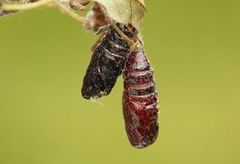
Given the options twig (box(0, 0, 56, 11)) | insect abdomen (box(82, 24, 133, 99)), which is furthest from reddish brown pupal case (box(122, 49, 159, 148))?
twig (box(0, 0, 56, 11))

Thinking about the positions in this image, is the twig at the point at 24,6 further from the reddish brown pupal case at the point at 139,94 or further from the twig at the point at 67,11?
the reddish brown pupal case at the point at 139,94

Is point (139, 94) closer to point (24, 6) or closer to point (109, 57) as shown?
point (109, 57)

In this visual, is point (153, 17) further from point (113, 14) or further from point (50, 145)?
point (113, 14)

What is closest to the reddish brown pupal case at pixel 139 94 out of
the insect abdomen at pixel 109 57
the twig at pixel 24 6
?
the insect abdomen at pixel 109 57

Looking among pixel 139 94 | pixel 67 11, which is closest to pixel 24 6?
pixel 67 11

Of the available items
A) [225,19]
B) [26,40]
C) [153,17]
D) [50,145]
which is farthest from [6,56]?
[225,19]

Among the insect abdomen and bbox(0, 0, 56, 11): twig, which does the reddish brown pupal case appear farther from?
bbox(0, 0, 56, 11): twig
